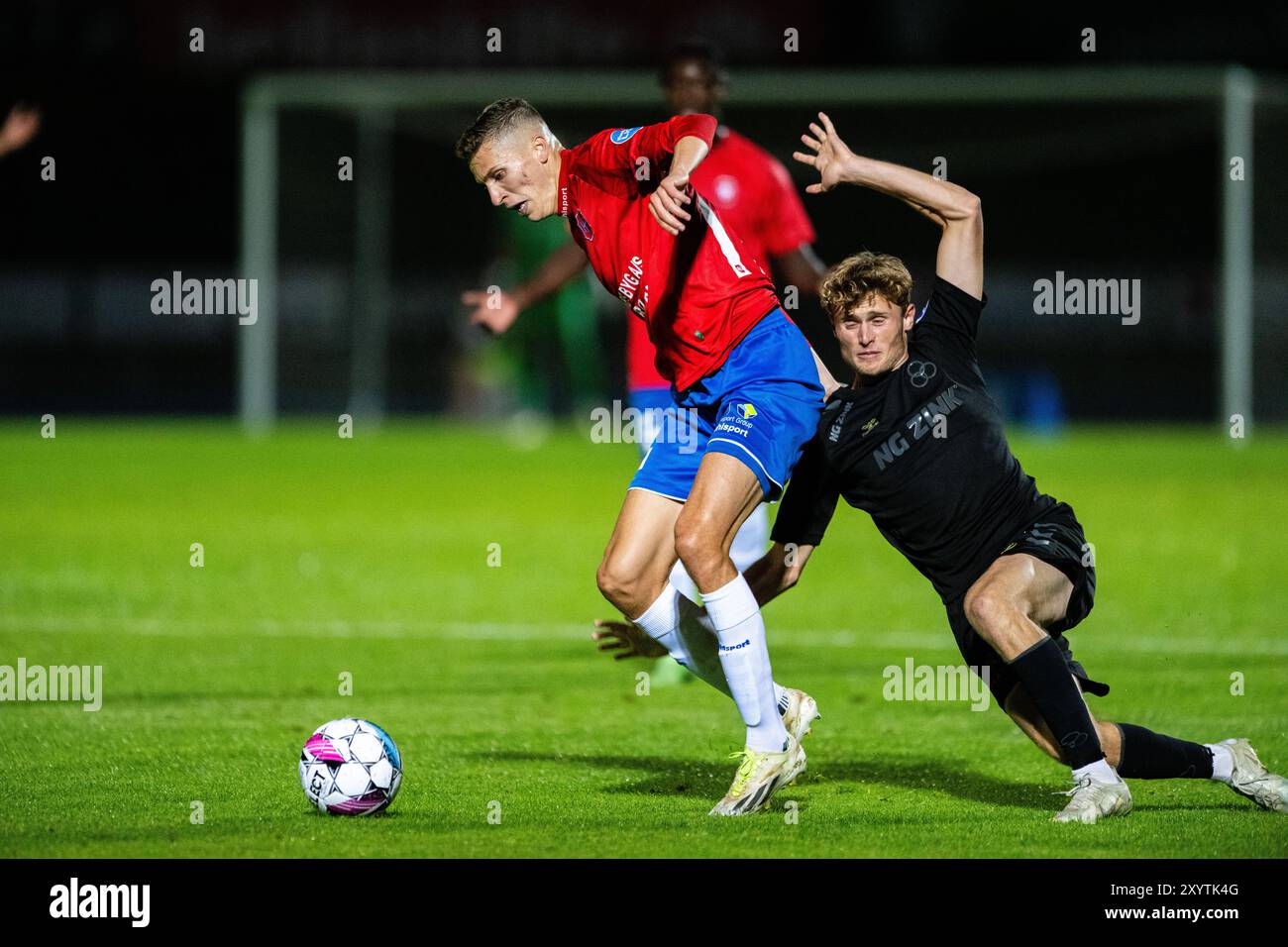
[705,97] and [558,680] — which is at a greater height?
[705,97]

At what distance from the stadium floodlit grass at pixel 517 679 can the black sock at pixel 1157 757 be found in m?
0.15

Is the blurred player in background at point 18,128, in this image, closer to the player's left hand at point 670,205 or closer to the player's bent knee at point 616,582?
the player's bent knee at point 616,582

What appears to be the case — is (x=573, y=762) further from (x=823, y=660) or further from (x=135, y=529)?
(x=135, y=529)

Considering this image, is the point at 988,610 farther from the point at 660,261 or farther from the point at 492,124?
the point at 492,124

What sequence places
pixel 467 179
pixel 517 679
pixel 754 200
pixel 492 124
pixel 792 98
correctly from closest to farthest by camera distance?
pixel 492 124 < pixel 754 200 < pixel 517 679 < pixel 792 98 < pixel 467 179

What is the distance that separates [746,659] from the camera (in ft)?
20.0

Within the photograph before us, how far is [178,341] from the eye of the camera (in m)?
39.4

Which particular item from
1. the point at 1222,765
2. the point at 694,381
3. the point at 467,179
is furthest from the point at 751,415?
the point at 467,179

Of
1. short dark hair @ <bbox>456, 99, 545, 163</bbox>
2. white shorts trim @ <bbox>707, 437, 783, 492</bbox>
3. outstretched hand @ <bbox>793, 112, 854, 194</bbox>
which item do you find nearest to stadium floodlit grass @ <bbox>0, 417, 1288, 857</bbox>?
white shorts trim @ <bbox>707, 437, 783, 492</bbox>

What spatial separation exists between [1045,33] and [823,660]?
2669 centimetres

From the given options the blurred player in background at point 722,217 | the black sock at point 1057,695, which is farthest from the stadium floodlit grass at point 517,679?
the blurred player in background at point 722,217

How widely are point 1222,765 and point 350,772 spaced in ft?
9.54

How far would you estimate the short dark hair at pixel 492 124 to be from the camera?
6.34 metres

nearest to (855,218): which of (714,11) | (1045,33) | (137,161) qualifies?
(714,11)
